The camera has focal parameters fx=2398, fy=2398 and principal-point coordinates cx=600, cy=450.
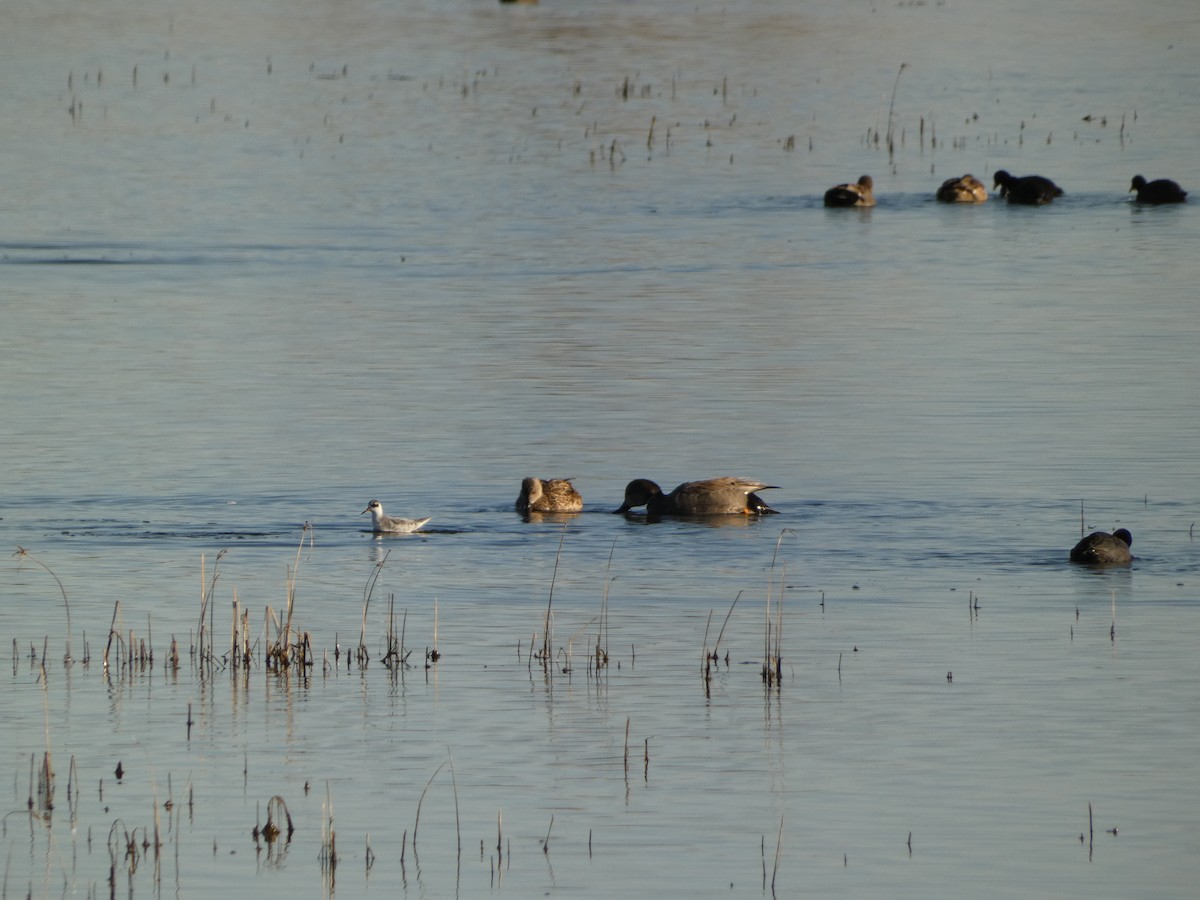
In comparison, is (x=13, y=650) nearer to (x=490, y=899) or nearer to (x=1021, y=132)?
(x=490, y=899)

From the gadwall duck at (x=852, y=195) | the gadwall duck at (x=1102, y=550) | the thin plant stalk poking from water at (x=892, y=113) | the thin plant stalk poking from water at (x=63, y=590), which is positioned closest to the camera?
the thin plant stalk poking from water at (x=63, y=590)

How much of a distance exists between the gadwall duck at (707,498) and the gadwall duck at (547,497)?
0.49 meters

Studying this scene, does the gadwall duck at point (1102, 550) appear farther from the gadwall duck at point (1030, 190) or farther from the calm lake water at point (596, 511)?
the gadwall duck at point (1030, 190)

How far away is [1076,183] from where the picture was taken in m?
42.8

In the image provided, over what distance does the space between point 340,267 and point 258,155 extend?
1378 cm

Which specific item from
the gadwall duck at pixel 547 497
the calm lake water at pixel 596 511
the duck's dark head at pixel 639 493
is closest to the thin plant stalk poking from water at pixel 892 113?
the calm lake water at pixel 596 511

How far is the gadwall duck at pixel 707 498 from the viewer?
1852 centimetres

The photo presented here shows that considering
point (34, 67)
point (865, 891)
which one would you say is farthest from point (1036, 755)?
point (34, 67)

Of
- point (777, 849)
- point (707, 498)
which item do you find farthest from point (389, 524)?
point (777, 849)

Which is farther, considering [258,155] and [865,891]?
[258,155]

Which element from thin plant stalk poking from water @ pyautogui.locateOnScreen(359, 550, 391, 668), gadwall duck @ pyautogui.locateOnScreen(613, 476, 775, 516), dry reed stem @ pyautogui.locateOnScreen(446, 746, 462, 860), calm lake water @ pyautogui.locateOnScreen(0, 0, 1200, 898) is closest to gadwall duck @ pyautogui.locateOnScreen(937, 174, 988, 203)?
calm lake water @ pyautogui.locateOnScreen(0, 0, 1200, 898)

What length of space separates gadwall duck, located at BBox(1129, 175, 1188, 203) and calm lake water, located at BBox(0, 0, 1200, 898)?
42 centimetres

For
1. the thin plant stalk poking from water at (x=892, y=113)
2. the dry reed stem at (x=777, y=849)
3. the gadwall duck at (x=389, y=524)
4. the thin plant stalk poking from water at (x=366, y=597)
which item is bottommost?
the dry reed stem at (x=777, y=849)

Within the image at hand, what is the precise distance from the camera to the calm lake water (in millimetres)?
10836
